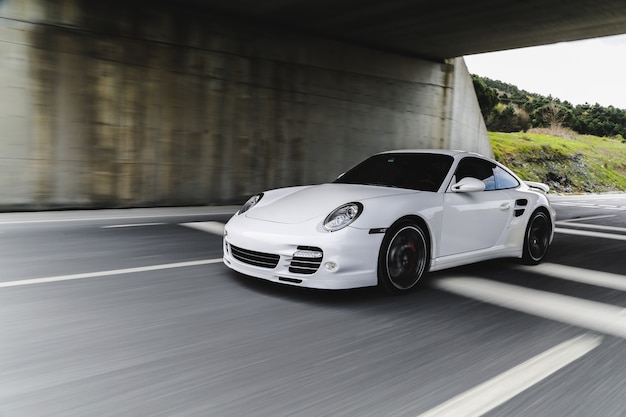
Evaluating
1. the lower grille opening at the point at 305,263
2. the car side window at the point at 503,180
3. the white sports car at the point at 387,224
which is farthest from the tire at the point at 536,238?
the lower grille opening at the point at 305,263

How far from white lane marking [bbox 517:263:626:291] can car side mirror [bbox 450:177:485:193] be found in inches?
56.6

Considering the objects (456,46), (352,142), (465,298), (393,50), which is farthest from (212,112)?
(465,298)

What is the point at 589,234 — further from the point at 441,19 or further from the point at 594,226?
the point at 441,19

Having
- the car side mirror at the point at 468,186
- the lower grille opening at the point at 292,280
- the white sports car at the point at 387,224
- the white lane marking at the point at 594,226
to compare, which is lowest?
the white lane marking at the point at 594,226

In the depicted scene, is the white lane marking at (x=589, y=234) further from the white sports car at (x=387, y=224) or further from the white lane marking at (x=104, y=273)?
the white lane marking at (x=104, y=273)

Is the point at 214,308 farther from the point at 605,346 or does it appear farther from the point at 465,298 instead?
the point at 605,346

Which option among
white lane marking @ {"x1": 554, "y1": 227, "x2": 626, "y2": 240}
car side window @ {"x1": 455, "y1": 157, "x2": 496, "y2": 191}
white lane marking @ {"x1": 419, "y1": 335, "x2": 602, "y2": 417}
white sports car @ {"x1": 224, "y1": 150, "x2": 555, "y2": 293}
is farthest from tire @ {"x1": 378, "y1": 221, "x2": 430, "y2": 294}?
white lane marking @ {"x1": 554, "y1": 227, "x2": 626, "y2": 240}

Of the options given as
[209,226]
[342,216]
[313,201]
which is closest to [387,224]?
[342,216]

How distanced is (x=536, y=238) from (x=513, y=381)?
3783 millimetres

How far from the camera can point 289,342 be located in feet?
11.7

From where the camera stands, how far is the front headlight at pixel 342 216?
4527 mm

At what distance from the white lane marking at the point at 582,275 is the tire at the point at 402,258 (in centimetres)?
187

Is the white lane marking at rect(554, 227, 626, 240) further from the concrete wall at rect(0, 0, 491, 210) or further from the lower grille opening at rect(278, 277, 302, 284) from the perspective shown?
the lower grille opening at rect(278, 277, 302, 284)

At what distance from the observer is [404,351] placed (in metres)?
3.50
